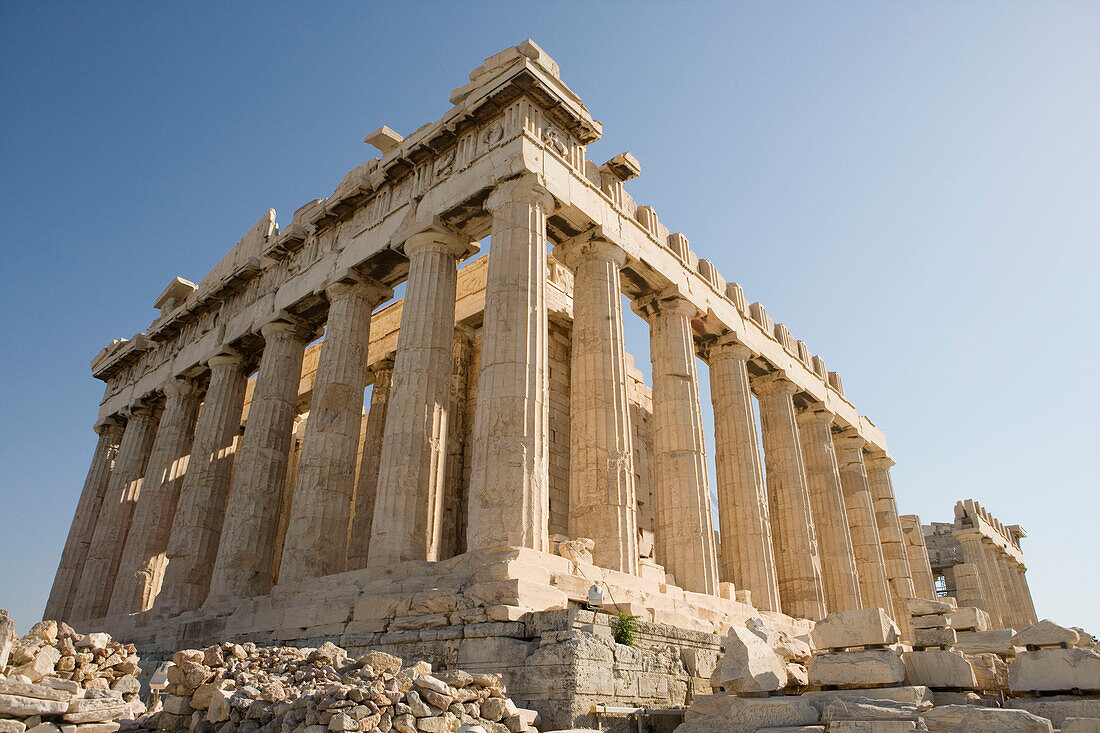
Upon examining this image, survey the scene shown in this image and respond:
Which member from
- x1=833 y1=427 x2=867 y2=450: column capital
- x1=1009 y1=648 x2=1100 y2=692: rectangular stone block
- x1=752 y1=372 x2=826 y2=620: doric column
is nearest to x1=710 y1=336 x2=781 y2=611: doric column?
x1=752 y1=372 x2=826 y2=620: doric column

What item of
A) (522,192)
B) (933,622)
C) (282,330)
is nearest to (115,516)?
(282,330)

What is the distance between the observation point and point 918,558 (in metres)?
31.1

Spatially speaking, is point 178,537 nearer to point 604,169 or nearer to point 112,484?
point 112,484

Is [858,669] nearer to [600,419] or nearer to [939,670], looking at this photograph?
[939,670]

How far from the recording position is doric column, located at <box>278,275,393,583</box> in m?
16.2

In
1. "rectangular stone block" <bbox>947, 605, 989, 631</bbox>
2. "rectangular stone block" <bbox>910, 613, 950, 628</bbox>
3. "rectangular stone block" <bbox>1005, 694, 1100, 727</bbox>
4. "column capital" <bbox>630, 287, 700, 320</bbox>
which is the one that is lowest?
"rectangular stone block" <bbox>1005, 694, 1100, 727</bbox>

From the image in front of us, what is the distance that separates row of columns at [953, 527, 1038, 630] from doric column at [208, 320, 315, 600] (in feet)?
108

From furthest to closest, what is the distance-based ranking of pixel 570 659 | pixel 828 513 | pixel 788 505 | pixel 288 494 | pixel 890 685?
pixel 288 494
pixel 828 513
pixel 788 505
pixel 570 659
pixel 890 685

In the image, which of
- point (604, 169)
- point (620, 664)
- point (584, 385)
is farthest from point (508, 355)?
point (604, 169)

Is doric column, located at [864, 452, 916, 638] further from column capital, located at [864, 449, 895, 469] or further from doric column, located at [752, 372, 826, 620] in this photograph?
doric column, located at [752, 372, 826, 620]

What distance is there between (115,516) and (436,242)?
54.9ft

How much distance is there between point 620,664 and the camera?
9812 mm

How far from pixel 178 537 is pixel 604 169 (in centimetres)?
1536

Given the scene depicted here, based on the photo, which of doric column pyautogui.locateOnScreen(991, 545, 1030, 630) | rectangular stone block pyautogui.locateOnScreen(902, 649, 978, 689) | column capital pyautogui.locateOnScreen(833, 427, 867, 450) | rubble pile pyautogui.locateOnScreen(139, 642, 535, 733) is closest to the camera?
rubble pile pyautogui.locateOnScreen(139, 642, 535, 733)
